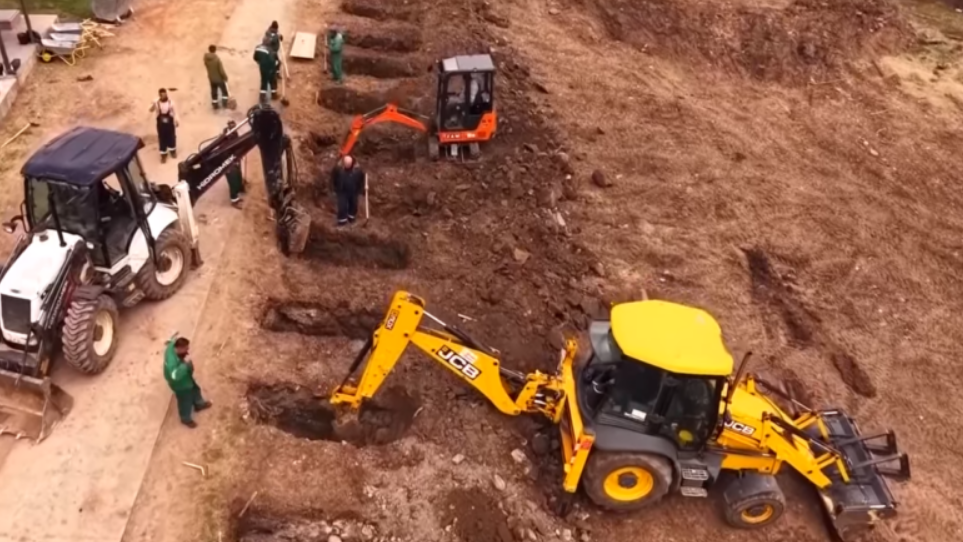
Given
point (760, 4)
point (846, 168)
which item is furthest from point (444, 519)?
point (760, 4)

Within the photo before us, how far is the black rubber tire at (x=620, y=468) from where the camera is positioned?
8.95 meters

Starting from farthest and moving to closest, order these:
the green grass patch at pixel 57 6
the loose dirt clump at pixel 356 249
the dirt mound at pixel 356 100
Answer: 1. the green grass patch at pixel 57 6
2. the dirt mound at pixel 356 100
3. the loose dirt clump at pixel 356 249

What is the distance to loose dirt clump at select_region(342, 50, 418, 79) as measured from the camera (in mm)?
17453

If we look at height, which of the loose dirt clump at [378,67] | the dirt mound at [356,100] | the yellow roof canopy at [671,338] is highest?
the yellow roof canopy at [671,338]

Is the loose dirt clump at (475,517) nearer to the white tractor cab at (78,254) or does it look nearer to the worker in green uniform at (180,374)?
the worker in green uniform at (180,374)

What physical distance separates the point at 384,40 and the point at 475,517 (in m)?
12.1

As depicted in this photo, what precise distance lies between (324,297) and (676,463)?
556cm

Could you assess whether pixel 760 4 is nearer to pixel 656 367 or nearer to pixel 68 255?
pixel 656 367

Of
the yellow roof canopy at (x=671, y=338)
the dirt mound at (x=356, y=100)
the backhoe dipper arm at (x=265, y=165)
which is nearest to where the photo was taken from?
the yellow roof canopy at (x=671, y=338)

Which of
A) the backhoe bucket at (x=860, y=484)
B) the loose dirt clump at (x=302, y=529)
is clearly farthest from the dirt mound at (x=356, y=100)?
the backhoe bucket at (x=860, y=484)

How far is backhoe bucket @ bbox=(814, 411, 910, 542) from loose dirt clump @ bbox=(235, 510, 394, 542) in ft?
16.1

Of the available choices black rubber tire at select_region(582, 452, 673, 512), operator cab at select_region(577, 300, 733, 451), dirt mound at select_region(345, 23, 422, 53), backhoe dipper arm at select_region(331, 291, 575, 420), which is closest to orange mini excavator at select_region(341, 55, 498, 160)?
dirt mound at select_region(345, 23, 422, 53)

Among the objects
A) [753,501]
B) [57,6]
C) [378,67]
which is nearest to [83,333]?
[753,501]

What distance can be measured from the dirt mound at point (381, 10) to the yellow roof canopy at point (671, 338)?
12.5 m
